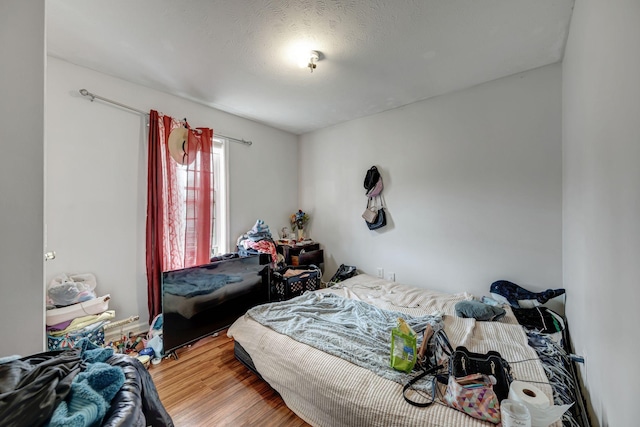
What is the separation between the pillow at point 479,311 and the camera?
2.03m

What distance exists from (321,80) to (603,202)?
7.16 feet

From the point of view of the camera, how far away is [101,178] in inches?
87.7

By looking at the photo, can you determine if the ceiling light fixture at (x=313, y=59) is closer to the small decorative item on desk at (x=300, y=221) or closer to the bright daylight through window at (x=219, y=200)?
the bright daylight through window at (x=219, y=200)

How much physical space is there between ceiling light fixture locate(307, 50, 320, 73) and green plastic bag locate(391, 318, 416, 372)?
6.85 ft

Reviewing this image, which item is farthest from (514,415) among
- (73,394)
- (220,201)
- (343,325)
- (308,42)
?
(220,201)

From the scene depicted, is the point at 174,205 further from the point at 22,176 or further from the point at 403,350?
the point at 403,350

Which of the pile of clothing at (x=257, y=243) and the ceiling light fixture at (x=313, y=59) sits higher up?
the ceiling light fixture at (x=313, y=59)

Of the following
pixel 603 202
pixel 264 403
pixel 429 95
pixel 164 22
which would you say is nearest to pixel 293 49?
pixel 164 22

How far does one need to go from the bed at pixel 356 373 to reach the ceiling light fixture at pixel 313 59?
2126mm

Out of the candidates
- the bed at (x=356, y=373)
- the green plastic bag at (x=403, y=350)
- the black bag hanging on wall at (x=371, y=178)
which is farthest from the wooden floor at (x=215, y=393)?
the black bag hanging on wall at (x=371, y=178)

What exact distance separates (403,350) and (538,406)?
590 millimetres

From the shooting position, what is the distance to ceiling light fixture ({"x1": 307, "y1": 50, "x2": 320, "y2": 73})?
1.94 m

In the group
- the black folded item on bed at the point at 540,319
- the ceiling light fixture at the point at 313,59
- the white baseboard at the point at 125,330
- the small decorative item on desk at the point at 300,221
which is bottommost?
the white baseboard at the point at 125,330

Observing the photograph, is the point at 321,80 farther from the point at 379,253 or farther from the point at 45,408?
the point at 45,408
